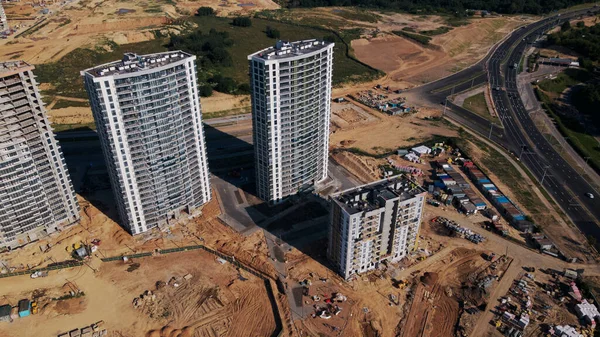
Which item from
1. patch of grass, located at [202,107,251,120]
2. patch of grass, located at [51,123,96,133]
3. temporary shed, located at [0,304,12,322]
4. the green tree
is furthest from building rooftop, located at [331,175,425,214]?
patch of grass, located at [51,123,96,133]

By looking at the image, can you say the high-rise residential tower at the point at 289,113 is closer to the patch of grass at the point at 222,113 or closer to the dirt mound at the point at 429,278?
the dirt mound at the point at 429,278

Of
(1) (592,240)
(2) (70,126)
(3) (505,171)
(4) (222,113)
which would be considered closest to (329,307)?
(1) (592,240)

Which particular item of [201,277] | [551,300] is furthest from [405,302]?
[201,277]

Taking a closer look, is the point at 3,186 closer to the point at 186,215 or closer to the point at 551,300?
the point at 186,215

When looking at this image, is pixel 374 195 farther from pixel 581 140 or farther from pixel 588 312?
pixel 581 140

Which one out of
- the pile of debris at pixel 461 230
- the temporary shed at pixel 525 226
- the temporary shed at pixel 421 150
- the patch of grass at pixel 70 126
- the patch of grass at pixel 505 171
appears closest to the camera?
the pile of debris at pixel 461 230

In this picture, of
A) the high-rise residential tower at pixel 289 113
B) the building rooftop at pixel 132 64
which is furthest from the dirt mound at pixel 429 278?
the building rooftop at pixel 132 64
